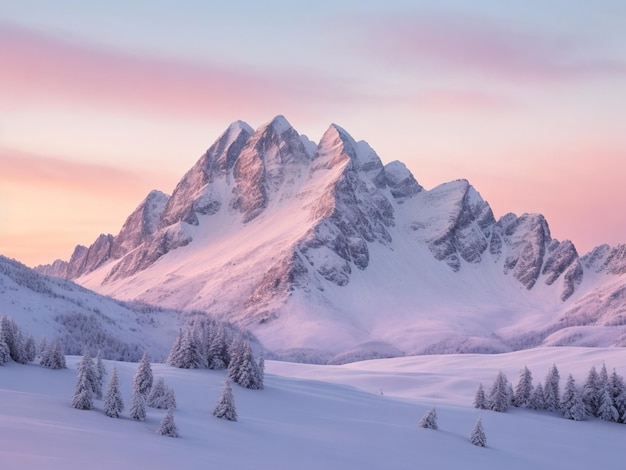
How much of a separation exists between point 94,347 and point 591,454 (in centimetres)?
11860

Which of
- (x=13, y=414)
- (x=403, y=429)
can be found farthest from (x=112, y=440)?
(x=403, y=429)

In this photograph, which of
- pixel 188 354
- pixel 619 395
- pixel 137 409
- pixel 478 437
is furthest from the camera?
pixel 619 395

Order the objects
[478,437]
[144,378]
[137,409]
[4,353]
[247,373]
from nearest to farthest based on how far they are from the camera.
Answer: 1. [137,409]
2. [144,378]
3. [4,353]
4. [478,437]
5. [247,373]

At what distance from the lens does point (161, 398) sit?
52031mm

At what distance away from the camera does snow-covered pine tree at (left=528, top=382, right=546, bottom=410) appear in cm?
8069

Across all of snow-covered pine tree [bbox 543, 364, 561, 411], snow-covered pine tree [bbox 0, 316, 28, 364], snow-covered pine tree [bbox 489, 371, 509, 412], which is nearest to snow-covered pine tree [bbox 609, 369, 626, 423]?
snow-covered pine tree [bbox 543, 364, 561, 411]

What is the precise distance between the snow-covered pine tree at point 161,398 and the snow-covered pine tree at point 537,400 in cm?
4317

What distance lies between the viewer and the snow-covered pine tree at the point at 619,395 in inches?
3127

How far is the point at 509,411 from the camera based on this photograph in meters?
78.4

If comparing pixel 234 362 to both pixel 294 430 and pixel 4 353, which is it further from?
pixel 4 353

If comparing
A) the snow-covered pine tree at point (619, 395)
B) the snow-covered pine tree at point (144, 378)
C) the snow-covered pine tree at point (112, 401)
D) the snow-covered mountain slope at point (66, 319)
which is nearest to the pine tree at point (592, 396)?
the snow-covered pine tree at point (619, 395)

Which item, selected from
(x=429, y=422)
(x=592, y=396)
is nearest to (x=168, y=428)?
(x=429, y=422)

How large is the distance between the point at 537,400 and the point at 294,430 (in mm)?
36521

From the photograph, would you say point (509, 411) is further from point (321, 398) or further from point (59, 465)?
point (59, 465)
